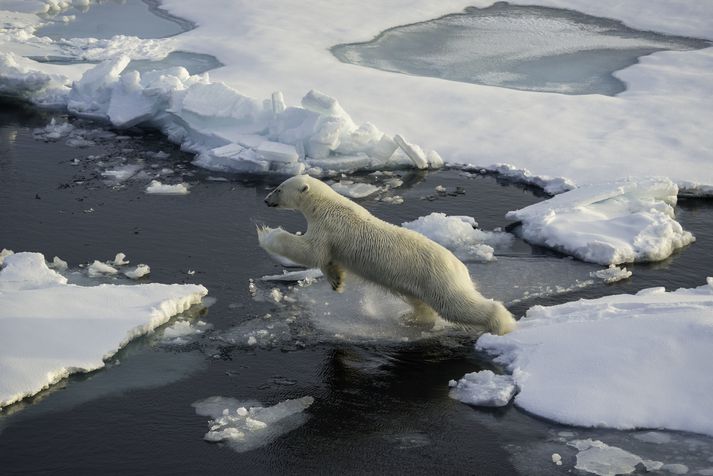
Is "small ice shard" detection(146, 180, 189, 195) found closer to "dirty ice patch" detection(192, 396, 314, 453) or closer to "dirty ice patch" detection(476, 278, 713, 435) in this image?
"dirty ice patch" detection(192, 396, 314, 453)

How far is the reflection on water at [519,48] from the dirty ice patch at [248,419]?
971cm

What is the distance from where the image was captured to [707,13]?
1992cm

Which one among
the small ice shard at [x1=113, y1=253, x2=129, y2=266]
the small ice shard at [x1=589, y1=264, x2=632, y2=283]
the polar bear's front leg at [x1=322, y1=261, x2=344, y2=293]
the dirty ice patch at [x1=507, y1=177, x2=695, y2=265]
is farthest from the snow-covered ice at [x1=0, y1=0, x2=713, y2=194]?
the polar bear's front leg at [x1=322, y1=261, x2=344, y2=293]

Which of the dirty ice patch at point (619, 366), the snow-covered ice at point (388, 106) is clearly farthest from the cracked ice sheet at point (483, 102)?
the dirty ice patch at point (619, 366)

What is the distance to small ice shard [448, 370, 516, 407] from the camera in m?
6.12

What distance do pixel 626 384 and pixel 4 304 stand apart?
4438 mm

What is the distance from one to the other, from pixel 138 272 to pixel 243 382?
6.63 ft

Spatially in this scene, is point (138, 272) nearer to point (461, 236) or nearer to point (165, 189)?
point (165, 189)

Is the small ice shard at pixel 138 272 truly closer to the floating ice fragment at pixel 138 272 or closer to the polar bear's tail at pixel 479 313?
the floating ice fragment at pixel 138 272

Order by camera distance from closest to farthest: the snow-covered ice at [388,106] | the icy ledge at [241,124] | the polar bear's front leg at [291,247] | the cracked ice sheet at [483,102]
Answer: the polar bear's front leg at [291,247]
the icy ledge at [241,124]
the snow-covered ice at [388,106]
the cracked ice sheet at [483,102]

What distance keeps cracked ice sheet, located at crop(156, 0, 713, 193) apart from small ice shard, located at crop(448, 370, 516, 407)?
4.85 meters

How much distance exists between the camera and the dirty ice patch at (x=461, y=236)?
8.58 meters

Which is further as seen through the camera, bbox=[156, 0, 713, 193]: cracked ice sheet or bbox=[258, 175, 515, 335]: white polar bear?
bbox=[156, 0, 713, 193]: cracked ice sheet

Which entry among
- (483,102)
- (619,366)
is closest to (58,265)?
(619,366)
